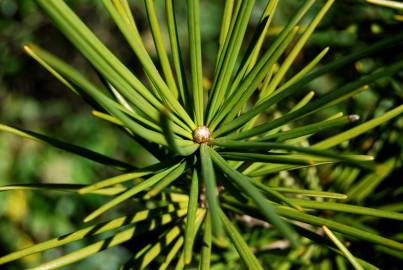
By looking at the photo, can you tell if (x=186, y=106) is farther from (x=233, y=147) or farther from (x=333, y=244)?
(x=333, y=244)

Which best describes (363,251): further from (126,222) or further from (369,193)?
(126,222)

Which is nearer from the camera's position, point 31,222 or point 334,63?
point 334,63

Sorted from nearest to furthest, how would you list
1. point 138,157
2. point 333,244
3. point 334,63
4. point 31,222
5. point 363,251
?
point 334,63 → point 333,244 → point 363,251 → point 31,222 → point 138,157

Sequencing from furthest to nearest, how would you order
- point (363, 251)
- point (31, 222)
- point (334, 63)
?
point (31, 222)
point (363, 251)
point (334, 63)

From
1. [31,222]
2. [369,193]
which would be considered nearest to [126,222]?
[369,193]

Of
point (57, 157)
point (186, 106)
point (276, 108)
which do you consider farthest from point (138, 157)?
point (186, 106)

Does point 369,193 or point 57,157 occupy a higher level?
point 57,157

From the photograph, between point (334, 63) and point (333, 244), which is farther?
point (333, 244)

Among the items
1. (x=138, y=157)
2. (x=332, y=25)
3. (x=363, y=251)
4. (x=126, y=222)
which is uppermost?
(x=138, y=157)

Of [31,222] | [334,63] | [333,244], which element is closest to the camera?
[334,63]
